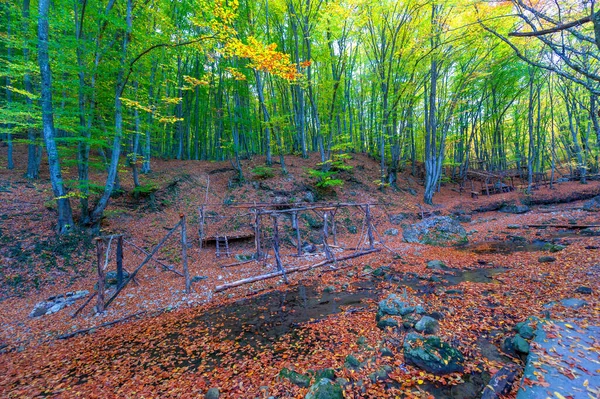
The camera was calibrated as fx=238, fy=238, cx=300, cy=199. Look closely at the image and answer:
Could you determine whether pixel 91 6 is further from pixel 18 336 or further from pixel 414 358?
pixel 414 358

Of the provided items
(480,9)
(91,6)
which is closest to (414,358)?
(480,9)

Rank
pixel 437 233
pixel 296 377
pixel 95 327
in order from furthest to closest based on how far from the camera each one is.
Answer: pixel 437 233
pixel 95 327
pixel 296 377

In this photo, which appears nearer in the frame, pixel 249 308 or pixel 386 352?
pixel 386 352

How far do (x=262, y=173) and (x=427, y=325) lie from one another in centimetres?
1342

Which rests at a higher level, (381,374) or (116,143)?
(116,143)

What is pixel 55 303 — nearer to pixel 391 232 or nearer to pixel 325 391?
pixel 325 391

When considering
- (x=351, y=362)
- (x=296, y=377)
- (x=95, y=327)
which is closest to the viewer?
(x=296, y=377)

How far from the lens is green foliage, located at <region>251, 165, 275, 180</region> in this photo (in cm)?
1605

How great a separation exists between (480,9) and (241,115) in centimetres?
1297

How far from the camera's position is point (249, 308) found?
678cm

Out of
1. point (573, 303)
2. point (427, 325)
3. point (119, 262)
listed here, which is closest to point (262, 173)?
point (119, 262)

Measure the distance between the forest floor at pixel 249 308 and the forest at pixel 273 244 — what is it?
0.06 meters

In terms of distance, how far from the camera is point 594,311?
4.36m

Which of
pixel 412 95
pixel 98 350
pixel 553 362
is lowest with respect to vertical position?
pixel 98 350
